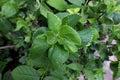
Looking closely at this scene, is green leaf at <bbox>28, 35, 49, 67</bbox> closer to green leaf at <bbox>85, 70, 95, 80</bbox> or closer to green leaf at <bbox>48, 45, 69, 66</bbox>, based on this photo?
green leaf at <bbox>48, 45, 69, 66</bbox>

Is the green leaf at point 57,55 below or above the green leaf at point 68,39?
below

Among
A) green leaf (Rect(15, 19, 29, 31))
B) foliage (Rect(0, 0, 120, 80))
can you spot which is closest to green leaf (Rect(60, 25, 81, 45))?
foliage (Rect(0, 0, 120, 80))

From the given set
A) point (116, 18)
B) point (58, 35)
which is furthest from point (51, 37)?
point (116, 18)

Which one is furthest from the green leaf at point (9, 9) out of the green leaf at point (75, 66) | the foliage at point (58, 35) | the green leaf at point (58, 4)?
the green leaf at point (75, 66)

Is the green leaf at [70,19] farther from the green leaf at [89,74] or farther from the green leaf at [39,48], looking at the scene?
the green leaf at [89,74]

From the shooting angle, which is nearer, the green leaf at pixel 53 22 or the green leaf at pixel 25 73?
the green leaf at pixel 53 22

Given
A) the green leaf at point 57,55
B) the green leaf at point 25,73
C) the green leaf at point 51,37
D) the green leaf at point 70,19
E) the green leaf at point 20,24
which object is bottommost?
the green leaf at point 25,73

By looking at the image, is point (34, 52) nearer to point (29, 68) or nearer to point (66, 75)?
point (29, 68)
